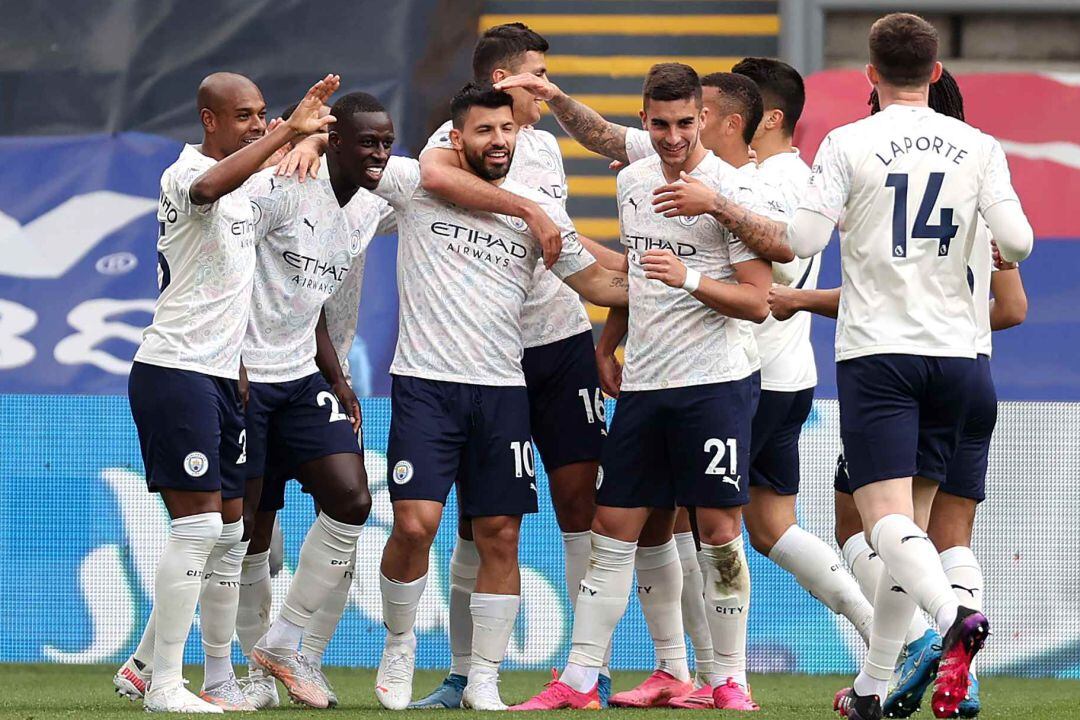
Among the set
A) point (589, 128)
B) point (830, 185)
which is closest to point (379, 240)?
point (589, 128)

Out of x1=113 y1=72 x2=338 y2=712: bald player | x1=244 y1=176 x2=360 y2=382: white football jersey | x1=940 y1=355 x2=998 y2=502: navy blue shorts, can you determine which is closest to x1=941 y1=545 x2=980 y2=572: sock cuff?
x1=940 y1=355 x2=998 y2=502: navy blue shorts

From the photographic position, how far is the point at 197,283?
5.50 m

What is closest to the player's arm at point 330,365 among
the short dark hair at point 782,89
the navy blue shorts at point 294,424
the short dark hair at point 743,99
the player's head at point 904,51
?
the navy blue shorts at point 294,424

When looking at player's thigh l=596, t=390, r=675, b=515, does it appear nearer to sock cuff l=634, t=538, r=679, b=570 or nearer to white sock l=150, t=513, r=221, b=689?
sock cuff l=634, t=538, r=679, b=570

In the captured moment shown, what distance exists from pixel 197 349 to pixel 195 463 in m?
0.36

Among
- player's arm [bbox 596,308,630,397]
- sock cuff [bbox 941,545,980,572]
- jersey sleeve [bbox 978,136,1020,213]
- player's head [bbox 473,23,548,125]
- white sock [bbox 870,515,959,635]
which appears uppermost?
player's head [bbox 473,23,548,125]

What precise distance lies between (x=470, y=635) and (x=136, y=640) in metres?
2.16

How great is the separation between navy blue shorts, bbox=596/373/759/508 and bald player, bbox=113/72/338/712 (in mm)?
1275

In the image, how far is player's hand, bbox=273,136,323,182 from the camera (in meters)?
5.96

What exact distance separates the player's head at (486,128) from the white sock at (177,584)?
1.49m

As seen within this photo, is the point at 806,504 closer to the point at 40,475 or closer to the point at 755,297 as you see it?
the point at 755,297

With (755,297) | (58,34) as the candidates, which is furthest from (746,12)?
(755,297)

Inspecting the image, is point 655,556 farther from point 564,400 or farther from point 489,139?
point 489,139

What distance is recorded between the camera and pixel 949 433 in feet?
16.9
